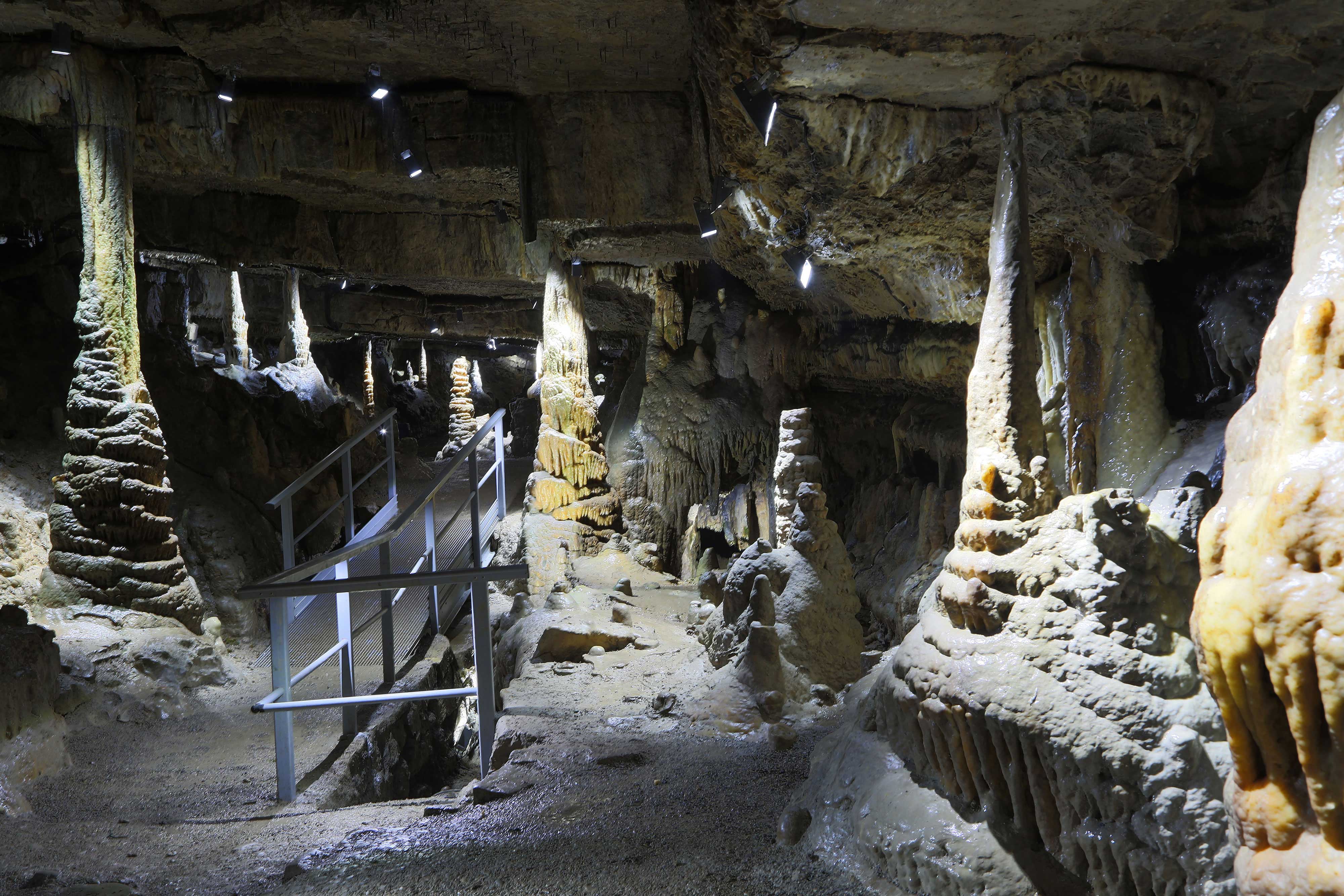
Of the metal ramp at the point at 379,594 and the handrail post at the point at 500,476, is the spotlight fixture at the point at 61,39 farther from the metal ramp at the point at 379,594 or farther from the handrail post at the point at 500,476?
the handrail post at the point at 500,476

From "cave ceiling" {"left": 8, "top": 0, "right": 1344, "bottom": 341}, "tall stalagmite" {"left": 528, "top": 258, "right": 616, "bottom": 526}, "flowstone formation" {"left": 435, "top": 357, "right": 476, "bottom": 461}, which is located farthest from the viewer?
"flowstone formation" {"left": 435, "top": 357, "right": 476, "bottom": 461}

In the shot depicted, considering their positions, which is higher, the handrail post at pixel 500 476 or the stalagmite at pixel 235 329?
the stalagmite at pixel 235 329

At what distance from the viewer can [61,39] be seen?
649 cm

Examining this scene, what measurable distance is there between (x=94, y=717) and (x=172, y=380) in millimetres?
6408

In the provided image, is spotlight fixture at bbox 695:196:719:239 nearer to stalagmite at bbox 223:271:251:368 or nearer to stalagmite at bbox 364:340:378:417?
stalagmite at bbox 223:271:251:368

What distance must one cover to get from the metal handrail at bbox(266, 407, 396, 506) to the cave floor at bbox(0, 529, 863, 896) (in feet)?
4.59

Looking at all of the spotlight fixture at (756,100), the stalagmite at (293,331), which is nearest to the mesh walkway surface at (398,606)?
the spotlight fixture at (756,100)

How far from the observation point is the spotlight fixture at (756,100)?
409cm

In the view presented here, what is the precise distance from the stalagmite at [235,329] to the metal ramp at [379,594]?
13.2 ft

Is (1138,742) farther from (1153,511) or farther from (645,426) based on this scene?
(645,426)

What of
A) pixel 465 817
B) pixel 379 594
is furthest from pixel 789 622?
pixel 379 594

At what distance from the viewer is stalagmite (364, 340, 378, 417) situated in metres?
17.2

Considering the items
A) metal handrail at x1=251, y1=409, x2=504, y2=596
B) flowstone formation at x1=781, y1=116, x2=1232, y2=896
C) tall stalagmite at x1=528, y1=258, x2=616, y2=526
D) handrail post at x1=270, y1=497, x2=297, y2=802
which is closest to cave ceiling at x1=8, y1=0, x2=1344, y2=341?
tall stalagmite at x1=528, y1=258, x2=616, y2=526

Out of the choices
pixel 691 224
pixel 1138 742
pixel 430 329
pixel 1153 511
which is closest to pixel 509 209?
pixel 691 224
